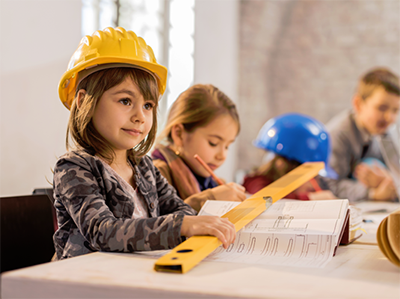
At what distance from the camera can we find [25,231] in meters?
0.95

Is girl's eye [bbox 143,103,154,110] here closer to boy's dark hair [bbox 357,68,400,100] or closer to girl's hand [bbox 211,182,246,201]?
girl's hand [bbox 211,182,246,201]

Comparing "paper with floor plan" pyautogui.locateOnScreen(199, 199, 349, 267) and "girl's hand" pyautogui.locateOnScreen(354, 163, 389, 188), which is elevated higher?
"paper with floor plan" pyautogui.locateOnScreen(199, 199, 349, 267)

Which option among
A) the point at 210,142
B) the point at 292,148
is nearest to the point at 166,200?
the point at 210,142

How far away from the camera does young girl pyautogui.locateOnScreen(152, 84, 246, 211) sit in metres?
1.37

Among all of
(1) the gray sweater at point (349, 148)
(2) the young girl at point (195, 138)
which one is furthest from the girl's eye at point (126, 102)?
(1) the gray sweater at point (349, 148)

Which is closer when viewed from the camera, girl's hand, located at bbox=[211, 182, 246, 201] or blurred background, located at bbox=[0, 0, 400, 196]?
girl's hand, located at bbox=[211, 182, 246, 201]

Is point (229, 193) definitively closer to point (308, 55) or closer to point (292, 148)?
point (292, 148)

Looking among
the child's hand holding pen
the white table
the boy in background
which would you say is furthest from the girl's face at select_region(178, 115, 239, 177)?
the boy in background

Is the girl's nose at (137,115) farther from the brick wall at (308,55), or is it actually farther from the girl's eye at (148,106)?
the brick wall at (308,55)

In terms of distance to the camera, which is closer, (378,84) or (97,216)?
(97,216)

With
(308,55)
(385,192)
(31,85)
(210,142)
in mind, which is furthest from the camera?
(308,55)

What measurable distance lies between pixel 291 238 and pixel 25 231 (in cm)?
64

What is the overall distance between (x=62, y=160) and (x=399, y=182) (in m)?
1.45

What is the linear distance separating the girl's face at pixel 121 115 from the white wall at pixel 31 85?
80cm
